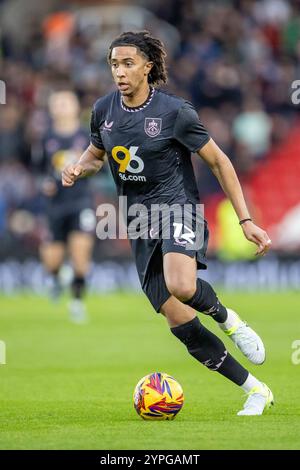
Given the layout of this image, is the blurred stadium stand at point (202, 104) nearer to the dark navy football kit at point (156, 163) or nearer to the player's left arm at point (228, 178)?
the dark navy football kit at point (156, 163)

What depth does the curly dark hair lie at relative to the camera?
7.56 m

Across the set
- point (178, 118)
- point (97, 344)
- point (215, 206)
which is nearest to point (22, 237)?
point (215, 206)

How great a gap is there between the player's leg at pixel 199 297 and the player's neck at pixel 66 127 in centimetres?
853

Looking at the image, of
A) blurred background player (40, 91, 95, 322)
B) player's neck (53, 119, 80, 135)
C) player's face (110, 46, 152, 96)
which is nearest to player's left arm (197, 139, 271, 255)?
player's face (110, 46, 152, 96)

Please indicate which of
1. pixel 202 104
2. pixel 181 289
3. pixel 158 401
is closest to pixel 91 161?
pixel 181 289

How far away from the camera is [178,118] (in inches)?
294

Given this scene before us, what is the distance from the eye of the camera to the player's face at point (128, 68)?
7430 millimetres

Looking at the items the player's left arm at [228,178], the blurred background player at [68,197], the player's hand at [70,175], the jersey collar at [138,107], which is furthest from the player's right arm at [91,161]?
the blurred background player at [68,197]

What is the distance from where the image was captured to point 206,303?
728 cm

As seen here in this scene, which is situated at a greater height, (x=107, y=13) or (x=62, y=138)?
(x=107, y=13)

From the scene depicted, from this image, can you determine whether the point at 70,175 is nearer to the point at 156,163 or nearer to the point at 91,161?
the point at 91,161

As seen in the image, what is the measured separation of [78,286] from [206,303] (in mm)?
7869

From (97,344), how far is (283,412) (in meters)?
5.24
